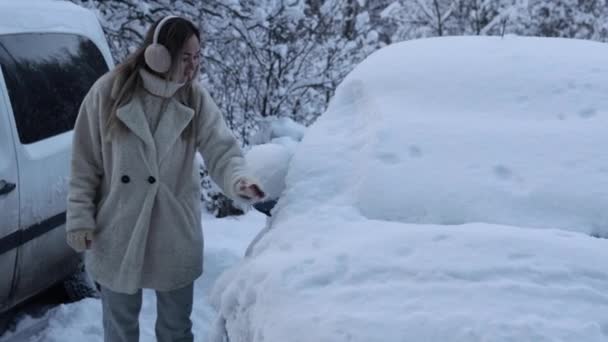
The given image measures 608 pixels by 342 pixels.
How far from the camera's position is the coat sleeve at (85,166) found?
219 centimetres

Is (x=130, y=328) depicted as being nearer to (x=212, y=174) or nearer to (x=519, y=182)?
(x=212, y=174)

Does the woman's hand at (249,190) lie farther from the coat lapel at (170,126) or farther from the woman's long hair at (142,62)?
the woman's long hair at (142,62)

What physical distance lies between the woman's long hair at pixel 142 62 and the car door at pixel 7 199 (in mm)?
717

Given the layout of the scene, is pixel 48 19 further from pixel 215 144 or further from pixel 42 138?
pixel 215 144

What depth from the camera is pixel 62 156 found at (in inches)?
118

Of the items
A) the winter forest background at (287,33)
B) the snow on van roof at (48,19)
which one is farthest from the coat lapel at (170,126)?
the winter forest background at (287,33)

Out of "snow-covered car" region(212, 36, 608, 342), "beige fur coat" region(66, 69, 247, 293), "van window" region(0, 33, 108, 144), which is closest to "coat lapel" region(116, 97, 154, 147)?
"beige fur coat" region(66, 69, 247, 293)

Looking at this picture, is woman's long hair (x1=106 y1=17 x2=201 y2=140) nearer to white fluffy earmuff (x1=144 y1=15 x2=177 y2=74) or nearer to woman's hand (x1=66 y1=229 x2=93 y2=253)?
white fluffy earmuff (x1=144 y1=15 x2=177 y2=74)

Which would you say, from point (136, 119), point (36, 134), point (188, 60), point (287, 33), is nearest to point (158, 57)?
point (188, 60)

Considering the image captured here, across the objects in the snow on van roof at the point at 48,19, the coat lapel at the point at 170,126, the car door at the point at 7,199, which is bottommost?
the car door at the point at 7,199

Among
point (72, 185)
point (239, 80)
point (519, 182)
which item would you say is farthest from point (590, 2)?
point (72, 185)

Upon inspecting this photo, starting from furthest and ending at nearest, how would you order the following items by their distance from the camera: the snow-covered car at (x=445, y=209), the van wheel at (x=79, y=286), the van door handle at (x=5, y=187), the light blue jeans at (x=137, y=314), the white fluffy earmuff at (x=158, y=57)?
the van wheel at (x=79, y=286) → the van door handle at (x=5, y=187) → the light blue jeans at (x=137, y=314) → the white fluffy earmuff at (x=158, y=57) → the snow-covered car at (x=445, y=209)

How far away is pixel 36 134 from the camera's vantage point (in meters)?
2.86

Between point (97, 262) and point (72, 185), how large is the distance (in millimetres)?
289
